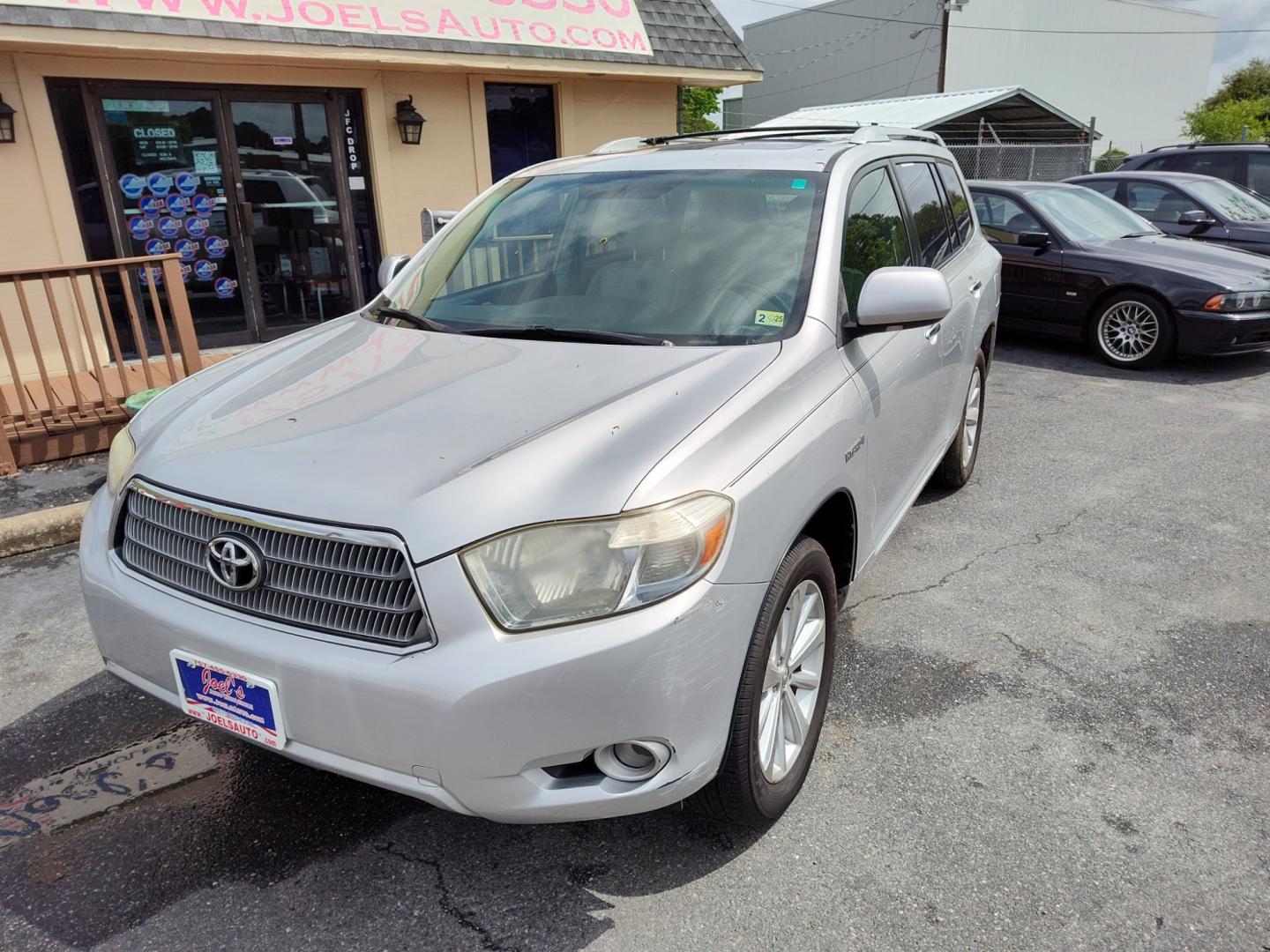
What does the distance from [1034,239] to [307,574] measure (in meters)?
8.17

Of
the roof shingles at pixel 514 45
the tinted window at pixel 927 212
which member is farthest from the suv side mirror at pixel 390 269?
the roof shingles at pixel 514 45

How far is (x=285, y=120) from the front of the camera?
846cm

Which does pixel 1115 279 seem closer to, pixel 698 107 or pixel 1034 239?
pixel 1034 239

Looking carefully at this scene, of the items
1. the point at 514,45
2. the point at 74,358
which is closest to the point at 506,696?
the point at 74,358

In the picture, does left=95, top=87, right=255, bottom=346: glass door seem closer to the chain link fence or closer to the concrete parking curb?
the concrete parking curb

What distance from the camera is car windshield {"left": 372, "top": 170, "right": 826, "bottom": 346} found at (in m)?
2.84

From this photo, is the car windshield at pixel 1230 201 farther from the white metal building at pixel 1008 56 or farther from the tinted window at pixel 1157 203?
the white metal building at pixel 1008 56

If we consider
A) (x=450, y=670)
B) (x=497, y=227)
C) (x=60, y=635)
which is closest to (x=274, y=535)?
(x=450, y=670)

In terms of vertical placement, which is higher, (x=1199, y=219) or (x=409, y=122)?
(x=409, y=122)

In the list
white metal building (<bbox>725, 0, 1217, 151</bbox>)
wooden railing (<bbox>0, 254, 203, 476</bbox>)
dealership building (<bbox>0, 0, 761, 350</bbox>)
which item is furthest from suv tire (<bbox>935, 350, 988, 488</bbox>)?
white metal building (<bbox>725, 0, 1217, 151</bbox>)

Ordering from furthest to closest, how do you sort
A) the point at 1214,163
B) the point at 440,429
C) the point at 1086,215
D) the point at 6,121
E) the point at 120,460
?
the point at 1214,163 < the point at 1086,215 < the point at 6,121 < the point at 120,460 < the point at 440,429

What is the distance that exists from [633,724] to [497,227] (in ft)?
7.83

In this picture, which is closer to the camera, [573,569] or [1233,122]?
[573,569]

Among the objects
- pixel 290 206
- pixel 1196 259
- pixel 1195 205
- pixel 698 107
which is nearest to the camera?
pixel 1196 259
